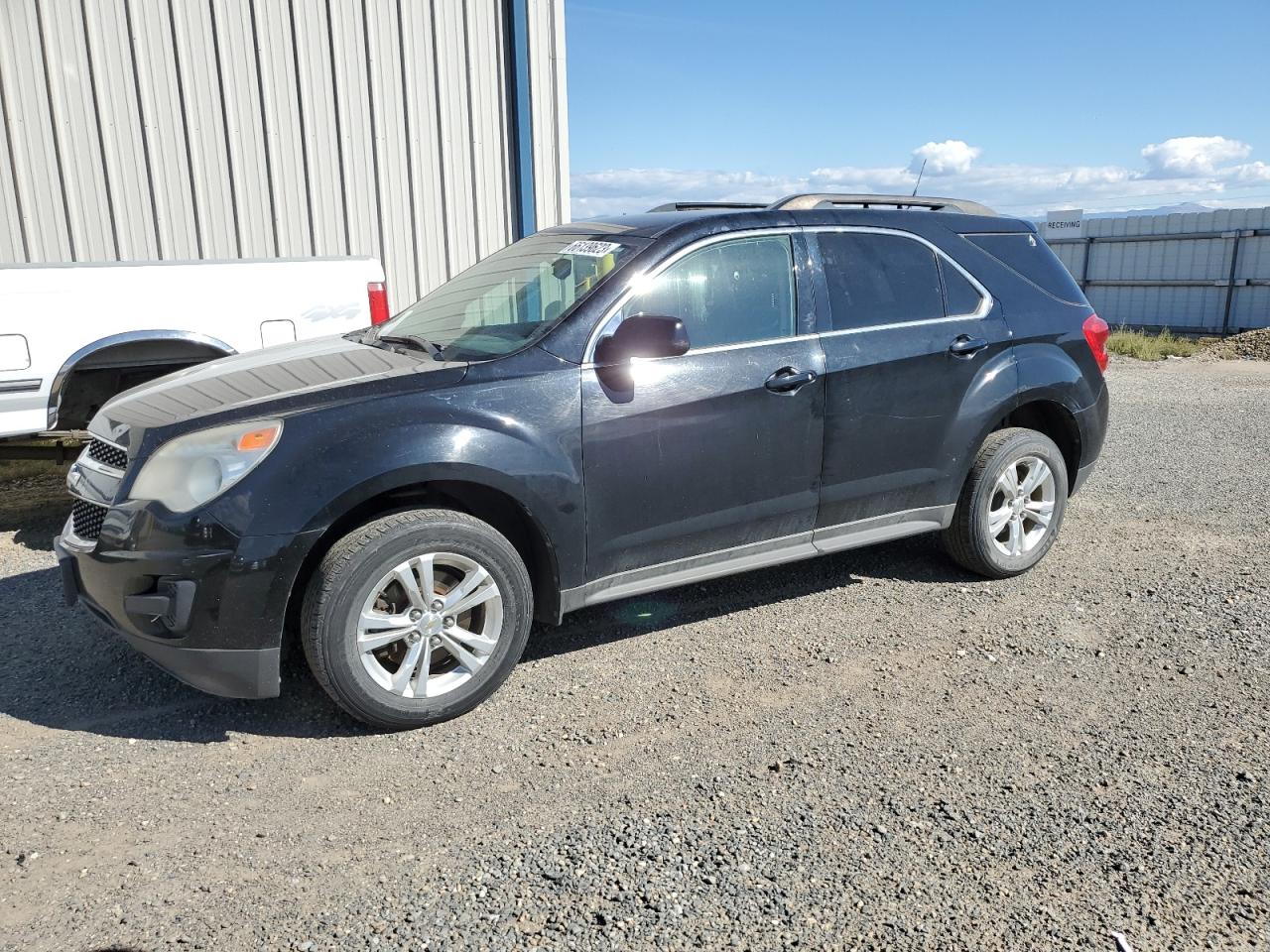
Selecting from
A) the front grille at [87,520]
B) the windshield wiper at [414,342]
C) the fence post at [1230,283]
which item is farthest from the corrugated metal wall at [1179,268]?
the front grille at [87,520]

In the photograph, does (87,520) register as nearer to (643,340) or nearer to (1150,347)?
(643,340)

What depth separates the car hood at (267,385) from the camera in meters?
3.47

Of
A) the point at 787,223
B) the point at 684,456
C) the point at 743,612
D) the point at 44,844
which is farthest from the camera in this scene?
the point at 743,612

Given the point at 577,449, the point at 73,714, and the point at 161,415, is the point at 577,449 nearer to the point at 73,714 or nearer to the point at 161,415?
the point at 161,415

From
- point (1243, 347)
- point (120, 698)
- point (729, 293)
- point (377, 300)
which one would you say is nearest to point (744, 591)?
point (729, 293)

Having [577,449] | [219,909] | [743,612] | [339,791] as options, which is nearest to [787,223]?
[577,449]

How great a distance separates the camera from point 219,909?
258cm

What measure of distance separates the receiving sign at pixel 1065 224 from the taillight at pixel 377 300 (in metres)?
20.4

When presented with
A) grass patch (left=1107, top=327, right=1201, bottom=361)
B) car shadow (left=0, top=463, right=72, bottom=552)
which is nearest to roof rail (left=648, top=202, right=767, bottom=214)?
car shadow (left=0, top=463, right=72, bottom=552)

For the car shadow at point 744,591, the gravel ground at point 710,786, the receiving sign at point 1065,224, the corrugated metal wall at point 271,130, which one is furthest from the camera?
the receiving sign at point 1065,224

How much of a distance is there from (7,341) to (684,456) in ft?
12.4

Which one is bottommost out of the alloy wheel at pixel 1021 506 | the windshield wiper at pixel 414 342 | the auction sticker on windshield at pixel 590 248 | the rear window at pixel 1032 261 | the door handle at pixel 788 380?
the alloy wheel at pixel 1021 506

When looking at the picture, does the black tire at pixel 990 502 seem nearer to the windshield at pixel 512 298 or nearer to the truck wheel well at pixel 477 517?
the windshield at pixel 512 298

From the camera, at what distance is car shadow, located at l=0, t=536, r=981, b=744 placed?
365cm
